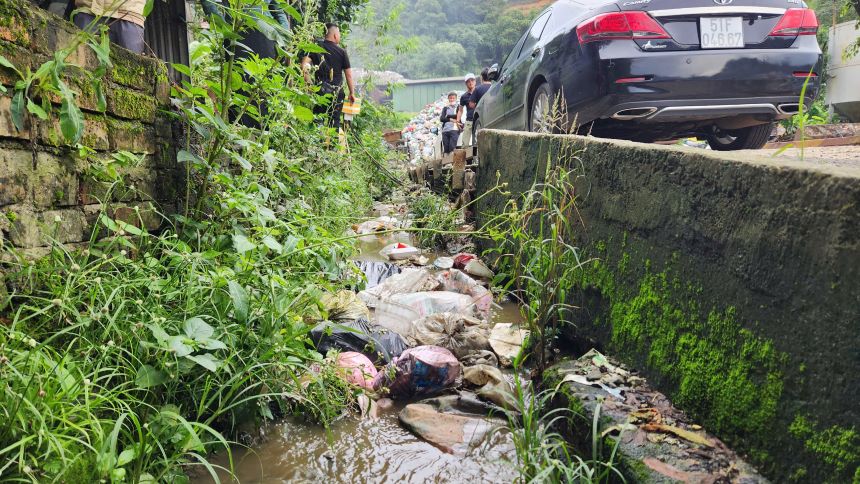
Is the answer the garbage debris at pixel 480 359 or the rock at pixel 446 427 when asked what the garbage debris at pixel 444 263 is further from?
the rock at pixel 446 427

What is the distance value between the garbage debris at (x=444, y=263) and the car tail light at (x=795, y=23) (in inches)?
104

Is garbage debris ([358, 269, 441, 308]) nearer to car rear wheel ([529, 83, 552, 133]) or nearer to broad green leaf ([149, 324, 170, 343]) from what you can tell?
car rear wheel ([529, 83, 552, 133])

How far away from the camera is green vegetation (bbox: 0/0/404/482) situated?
1.38 meters

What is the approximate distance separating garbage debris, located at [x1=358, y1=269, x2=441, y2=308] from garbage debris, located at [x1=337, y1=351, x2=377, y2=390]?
3.04ft

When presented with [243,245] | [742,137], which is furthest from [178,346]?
[742,137]

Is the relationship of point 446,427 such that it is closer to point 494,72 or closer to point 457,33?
point 494,72

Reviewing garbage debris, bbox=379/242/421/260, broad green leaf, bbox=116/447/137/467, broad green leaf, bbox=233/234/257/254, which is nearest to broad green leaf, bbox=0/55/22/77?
broad green leaf, bbox=233/234/257/254

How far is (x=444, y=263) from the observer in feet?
14.3

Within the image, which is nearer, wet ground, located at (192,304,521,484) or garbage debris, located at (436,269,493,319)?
wet ground, located at (192,304,521,484)

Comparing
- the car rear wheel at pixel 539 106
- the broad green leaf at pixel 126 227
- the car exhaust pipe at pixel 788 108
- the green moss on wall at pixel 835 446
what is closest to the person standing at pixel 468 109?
the car rear wheel at pixel 539 106

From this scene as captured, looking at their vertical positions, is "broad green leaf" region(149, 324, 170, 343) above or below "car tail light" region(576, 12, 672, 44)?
below

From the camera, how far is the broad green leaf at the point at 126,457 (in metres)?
1.36

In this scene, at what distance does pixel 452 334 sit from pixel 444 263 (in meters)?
1.62

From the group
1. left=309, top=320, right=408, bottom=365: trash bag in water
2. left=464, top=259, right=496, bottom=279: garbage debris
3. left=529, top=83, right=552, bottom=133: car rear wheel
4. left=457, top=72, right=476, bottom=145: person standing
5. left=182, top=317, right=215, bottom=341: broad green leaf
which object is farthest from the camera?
left=457, top=72, right=476, bottom=145: person standing
